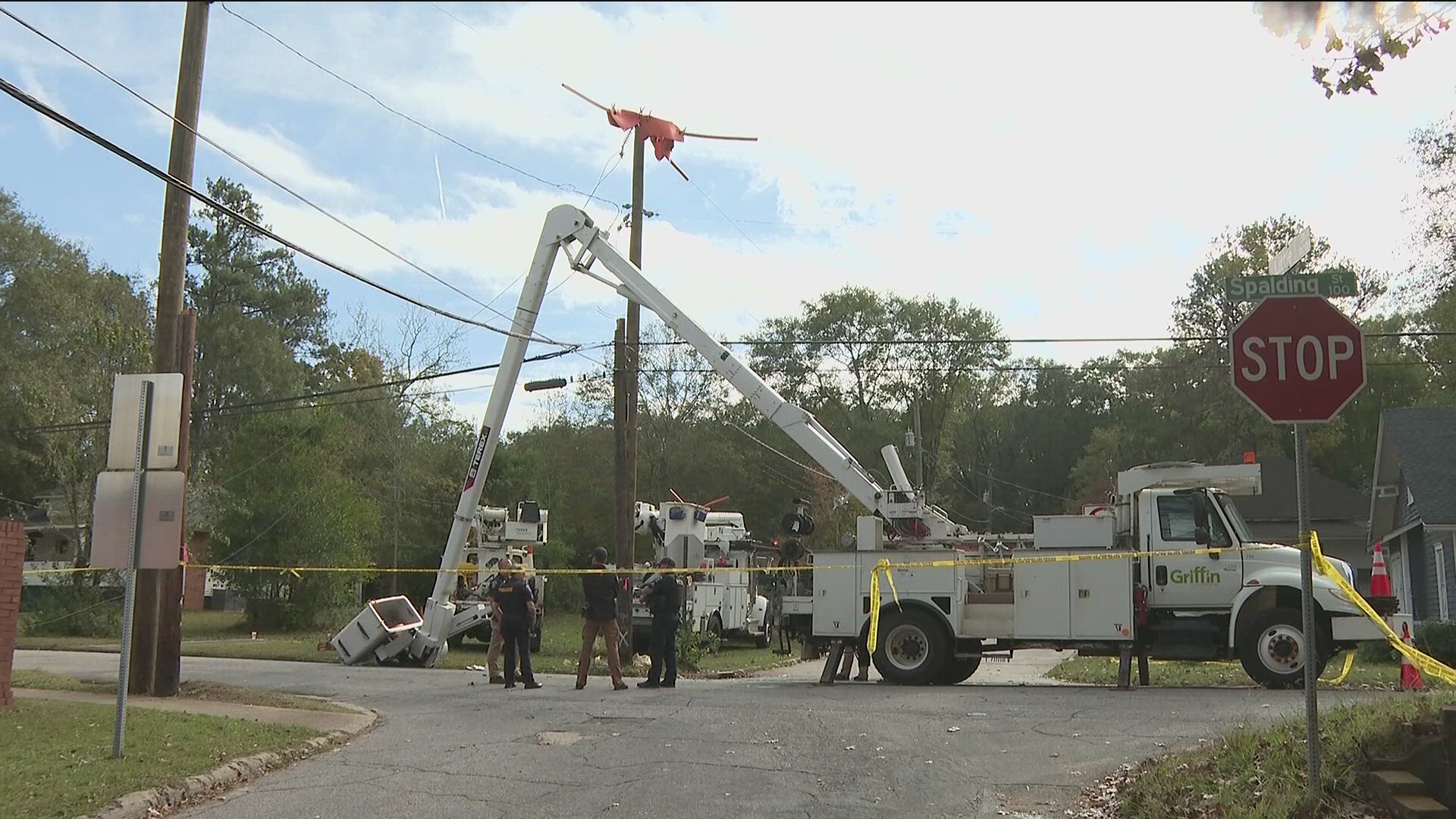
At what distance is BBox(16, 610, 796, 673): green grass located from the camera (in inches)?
874

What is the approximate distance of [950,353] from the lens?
2279 inches

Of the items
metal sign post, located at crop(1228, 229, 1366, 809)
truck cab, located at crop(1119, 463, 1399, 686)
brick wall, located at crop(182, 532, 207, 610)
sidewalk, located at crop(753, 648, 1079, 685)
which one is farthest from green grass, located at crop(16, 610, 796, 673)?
metal sign post, located at crop(1228, 229, 1366, 809)

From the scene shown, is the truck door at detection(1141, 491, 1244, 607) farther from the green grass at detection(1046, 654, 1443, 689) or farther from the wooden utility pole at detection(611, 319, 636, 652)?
the wooden utility pole at detection(611, 319, 636, 652)

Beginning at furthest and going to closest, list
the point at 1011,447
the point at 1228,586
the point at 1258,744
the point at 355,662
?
the point at 1011,447, the point at 355,662, the point at 1228,586, the point at 1258,744

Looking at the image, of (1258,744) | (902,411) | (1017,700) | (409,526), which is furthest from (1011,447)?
(1258,744)

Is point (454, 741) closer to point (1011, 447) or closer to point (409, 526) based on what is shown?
point (409, 526)

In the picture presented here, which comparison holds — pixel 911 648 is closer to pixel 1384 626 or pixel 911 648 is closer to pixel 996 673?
pixel 996 673

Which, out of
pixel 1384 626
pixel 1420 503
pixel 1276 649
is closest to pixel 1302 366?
pixel 1384 626

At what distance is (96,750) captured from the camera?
10.0 meters

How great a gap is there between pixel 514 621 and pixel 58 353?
1096 inches

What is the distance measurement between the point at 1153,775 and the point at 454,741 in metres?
6.25

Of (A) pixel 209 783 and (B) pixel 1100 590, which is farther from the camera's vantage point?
(B) pixel 1100 590

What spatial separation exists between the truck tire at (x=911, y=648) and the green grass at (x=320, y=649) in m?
4.84

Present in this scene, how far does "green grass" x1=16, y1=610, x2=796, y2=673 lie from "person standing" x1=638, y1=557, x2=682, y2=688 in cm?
403
